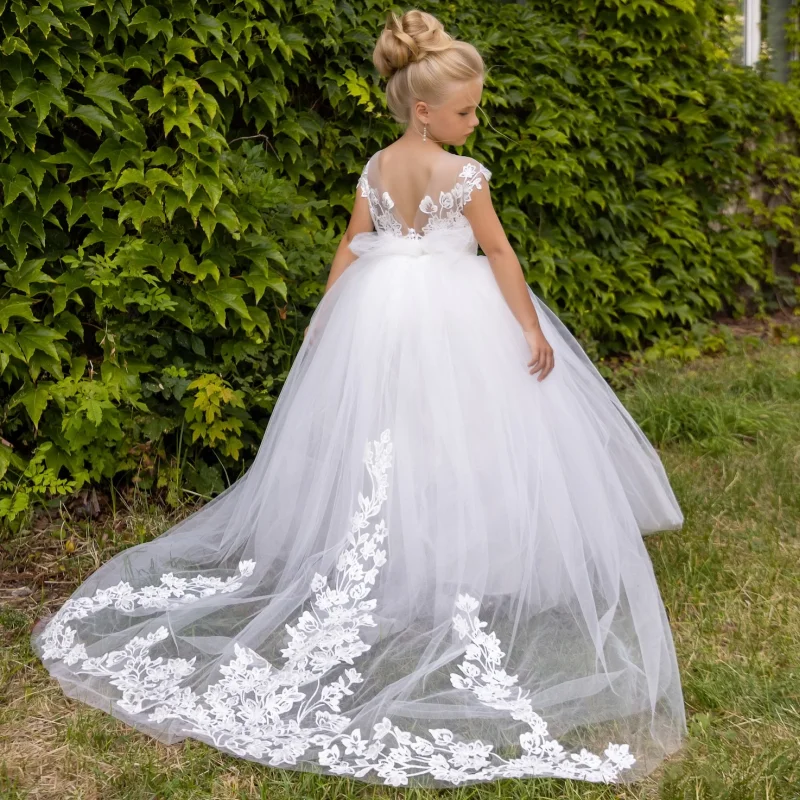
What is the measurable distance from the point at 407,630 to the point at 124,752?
785mm

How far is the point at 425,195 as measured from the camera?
263cm

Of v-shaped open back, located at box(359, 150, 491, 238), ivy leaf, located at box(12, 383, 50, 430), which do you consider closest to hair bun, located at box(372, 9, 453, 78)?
v-shaped open back, located at box(359, 150, 491, 238)

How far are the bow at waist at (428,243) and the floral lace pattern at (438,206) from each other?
0.05 feet

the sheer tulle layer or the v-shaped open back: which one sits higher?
the v-shaped open back

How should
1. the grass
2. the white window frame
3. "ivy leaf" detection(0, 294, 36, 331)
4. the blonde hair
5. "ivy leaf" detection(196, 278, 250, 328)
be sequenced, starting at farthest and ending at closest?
the white window frame < "ivy leaf" detection(196, 278, 250, 328) < "ivy leaf" detection(0, 294, 36, 331) < the blonde hair < the grass

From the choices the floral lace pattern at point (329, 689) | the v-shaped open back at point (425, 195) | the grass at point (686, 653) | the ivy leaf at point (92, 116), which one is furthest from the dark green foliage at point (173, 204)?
the floral lace pattern at point (329, 689)

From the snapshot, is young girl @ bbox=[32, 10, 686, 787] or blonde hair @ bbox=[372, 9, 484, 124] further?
blonde hair @ bbox=[372, 9, 484, 124]

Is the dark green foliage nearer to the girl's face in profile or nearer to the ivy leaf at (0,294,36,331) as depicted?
the ivy leaf at (0,294,36,331)

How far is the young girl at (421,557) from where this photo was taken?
214cm

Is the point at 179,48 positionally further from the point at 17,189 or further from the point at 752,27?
the point at 752,27

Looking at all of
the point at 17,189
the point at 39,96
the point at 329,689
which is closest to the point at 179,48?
the point at 39,96

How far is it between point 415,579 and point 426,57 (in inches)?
60.2

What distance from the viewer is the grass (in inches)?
78.8

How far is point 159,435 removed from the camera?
11.0ft
